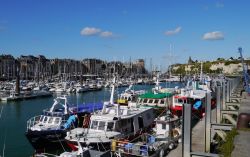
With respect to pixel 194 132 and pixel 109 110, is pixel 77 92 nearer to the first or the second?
pixel 109 110

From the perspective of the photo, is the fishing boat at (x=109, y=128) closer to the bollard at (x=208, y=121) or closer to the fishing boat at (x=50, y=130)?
the fishing boat at (x=50, y=130)

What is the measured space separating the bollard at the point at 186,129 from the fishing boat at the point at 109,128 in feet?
43.3

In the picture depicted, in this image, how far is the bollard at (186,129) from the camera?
987 cm

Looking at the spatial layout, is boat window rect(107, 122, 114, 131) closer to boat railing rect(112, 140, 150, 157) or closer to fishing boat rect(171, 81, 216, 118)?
boat railing rect(112, 140, 150, 157)

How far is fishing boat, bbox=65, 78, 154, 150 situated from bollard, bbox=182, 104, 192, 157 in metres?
13.2

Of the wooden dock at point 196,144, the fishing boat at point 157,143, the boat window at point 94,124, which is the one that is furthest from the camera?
the boat window at point 94,124

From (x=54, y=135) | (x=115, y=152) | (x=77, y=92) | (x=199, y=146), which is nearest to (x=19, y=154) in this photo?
(x=54, y=135)

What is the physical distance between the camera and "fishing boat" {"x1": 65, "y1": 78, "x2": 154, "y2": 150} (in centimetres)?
2312

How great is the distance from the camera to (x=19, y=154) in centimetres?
2886

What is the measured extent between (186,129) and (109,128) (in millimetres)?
15491

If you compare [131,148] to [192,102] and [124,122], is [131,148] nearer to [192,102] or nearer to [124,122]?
[124,122]

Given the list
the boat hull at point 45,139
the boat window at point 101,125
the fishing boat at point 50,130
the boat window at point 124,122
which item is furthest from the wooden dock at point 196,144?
the boat hull at point 45,139

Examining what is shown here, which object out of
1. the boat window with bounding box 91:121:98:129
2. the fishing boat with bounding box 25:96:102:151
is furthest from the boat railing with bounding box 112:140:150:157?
the fishing boat with bounding box 25:96:102:151

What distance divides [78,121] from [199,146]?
20.3m
